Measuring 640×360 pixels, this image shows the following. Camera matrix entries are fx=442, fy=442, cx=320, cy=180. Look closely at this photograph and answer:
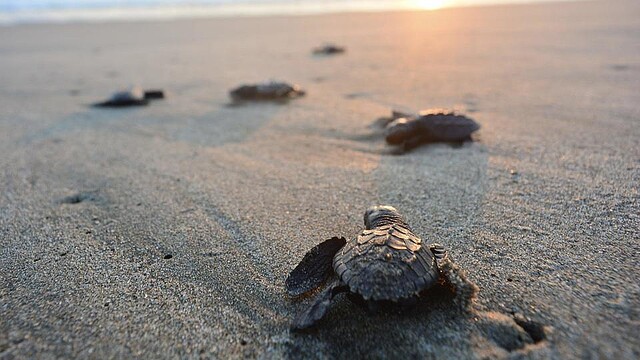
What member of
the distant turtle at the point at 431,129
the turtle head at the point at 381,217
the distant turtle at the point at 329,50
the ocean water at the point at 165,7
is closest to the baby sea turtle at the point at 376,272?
the turtle head at the point at 381,217

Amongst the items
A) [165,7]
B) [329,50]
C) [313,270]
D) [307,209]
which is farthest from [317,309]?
[165,7]

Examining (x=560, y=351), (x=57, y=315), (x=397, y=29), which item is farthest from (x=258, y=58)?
(x=560, y=351)

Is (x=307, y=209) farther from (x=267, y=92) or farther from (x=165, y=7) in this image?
(x=165, y=7)

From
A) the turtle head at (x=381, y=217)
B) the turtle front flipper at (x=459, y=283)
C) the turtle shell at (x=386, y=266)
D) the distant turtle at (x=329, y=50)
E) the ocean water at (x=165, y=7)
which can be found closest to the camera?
the turtle shell at (x=386, y=266)

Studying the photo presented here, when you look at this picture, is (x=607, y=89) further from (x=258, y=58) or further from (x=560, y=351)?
(x=258, y=58)

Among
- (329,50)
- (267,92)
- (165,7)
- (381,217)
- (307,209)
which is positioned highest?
(165,7)

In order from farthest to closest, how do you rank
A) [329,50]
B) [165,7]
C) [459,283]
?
[165,7]
[329,50]
[459,283]

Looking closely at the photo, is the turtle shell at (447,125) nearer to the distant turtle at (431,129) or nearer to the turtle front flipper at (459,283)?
the distant turtle at (431,129)

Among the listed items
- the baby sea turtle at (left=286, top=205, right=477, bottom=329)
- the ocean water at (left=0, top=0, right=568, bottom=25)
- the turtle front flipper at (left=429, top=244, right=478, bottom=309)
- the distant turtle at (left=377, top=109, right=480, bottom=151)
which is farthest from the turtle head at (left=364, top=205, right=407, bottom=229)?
the ocean water at (left=0, top=0, right=568, bottom=25)

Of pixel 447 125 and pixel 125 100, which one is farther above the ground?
pixel 447 125
